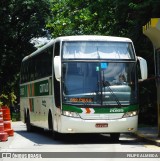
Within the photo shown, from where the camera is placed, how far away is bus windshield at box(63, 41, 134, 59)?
18516 millimetres

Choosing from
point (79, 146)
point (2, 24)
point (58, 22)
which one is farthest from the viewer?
point (2, 24)

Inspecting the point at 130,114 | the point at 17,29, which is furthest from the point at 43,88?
the point at 17,29

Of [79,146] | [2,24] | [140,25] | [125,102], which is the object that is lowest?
[79,146]

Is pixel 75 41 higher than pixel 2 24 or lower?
lower

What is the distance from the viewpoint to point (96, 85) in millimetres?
18062

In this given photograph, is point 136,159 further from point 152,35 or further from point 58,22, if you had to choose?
point 58,22

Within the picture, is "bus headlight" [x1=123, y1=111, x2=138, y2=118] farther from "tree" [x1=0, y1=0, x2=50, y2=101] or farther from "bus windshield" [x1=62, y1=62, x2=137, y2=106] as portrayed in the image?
"tree" [x1=0, y1=0, x2=50, y2=101]

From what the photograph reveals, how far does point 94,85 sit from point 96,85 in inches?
2.5

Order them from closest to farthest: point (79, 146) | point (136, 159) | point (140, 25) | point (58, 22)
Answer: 1. point (136, 159)
2. point (79, 146)
3. point (140, 25)
4. point (58, 22)

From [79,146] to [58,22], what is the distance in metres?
23.8

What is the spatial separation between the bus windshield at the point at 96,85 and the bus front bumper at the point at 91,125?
536 mm

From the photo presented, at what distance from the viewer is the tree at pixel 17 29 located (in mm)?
48750

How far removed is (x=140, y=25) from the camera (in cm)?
2630

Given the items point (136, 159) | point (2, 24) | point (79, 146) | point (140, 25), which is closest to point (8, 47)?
point (2, 24)
